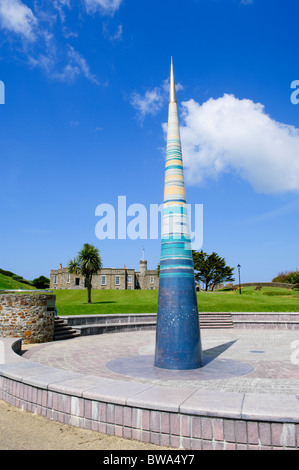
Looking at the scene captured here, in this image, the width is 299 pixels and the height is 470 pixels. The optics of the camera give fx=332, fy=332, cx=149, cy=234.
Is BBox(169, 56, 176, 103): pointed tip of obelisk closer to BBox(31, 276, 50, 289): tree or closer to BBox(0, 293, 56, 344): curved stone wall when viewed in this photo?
BBox(0, 293, 56, 344): curved stone wall

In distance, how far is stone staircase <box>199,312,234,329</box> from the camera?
1859 cm

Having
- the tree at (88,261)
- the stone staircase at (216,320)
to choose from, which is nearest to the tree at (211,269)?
the tree at (88,261)

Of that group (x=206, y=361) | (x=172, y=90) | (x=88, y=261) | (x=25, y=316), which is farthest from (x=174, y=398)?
(x=88, y=261)

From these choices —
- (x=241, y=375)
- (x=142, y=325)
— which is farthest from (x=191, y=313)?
→ (x=142, y=325)

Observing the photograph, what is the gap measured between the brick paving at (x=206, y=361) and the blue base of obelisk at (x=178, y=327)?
32 cm

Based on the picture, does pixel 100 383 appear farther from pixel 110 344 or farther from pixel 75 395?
pixel 110 344

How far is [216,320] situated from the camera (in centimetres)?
1914

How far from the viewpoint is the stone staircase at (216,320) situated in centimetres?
1859

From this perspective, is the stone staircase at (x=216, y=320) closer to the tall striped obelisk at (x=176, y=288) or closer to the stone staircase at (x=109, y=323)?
the stone staircase at (x=109, y=323)

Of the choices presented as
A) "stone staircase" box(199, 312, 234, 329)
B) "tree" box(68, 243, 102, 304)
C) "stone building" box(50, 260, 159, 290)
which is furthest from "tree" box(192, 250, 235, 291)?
"stone staircase" box(199, 312, 234, 329)

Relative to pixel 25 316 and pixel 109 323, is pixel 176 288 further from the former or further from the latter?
pixel 109 323

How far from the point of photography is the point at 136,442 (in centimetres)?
404

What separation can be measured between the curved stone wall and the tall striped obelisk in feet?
19.1
